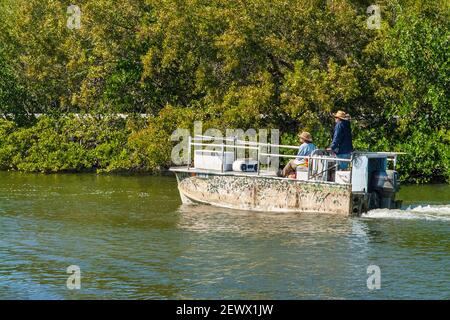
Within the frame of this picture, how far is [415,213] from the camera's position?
28141 millimetres

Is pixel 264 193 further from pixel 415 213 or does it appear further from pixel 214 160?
pixel 415 213

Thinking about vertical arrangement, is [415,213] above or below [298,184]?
below

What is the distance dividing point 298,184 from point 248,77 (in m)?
10.6

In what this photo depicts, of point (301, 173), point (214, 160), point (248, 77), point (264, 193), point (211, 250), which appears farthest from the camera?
point (248, 77)

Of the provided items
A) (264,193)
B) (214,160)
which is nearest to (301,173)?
(264,193)

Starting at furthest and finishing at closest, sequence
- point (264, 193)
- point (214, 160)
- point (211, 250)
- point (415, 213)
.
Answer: point (214, 160) < point (264, 193) < point (415, 213) < point (211, 250)

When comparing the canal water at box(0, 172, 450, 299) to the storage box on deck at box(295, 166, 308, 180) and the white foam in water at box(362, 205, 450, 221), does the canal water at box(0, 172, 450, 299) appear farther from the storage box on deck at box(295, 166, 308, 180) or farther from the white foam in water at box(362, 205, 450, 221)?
the storage box on deck at box(295, 166, 308, 180)

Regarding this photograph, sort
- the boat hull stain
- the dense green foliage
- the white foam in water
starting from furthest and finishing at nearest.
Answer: the dense green foliage → the boat hull stain → the white foam in water

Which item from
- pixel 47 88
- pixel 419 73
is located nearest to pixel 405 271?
pixel 419 73

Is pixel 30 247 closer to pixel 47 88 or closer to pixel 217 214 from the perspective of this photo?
pixel 217 214

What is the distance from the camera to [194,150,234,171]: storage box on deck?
30.8m

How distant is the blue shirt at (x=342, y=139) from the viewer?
29.3m

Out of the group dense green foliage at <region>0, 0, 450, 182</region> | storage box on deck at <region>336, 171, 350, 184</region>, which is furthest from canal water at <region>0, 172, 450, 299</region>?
dense green foliage at <region>0, 0, 450, 182</region>

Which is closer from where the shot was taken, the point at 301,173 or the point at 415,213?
the point at 415,213
